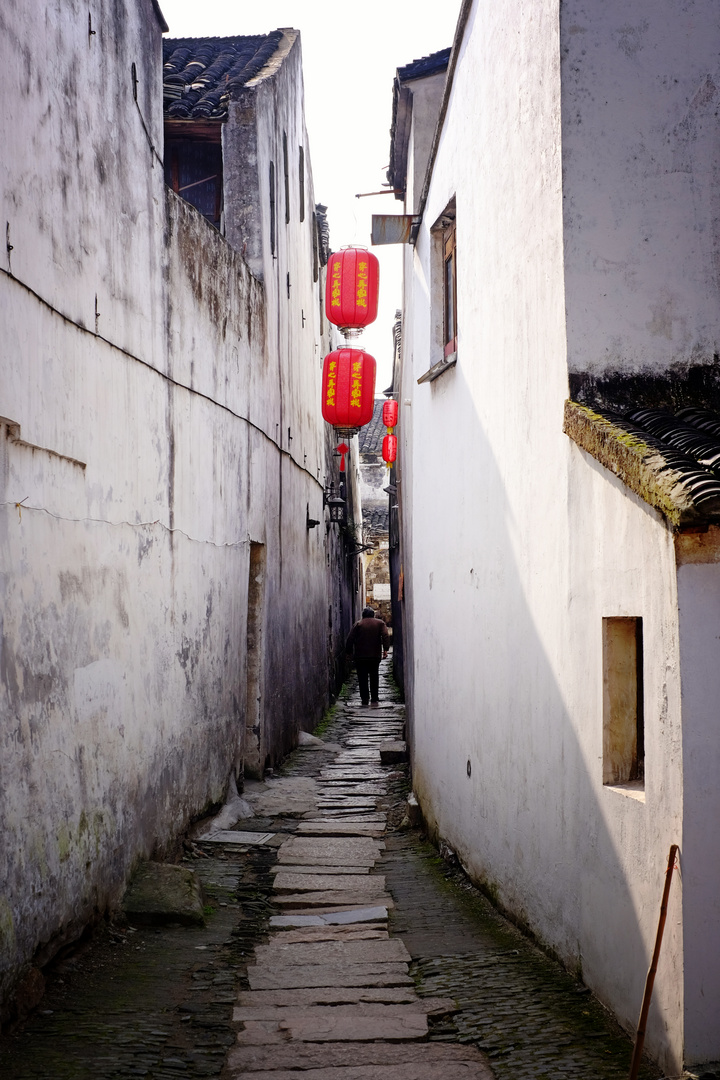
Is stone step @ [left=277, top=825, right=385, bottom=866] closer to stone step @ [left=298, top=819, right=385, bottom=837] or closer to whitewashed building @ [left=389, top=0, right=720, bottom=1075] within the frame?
stone step @ [left=298, top=819, right=385, bottom=837]

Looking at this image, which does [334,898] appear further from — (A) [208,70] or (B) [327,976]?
(A) [208,70]

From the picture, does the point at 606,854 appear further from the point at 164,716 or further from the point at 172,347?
the point at 172,347

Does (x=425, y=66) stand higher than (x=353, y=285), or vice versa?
(x=425, y=66)

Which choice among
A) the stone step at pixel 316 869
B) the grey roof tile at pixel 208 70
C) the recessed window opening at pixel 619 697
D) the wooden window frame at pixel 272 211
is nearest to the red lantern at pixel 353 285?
the wooden window frame at pixel 272 211

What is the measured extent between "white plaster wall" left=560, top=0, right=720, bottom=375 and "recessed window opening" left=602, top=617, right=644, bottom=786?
1379 mm

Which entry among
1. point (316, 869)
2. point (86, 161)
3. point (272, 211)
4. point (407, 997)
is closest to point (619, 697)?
point (407, 997)

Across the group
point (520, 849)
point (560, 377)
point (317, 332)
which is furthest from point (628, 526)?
point (317, 332)

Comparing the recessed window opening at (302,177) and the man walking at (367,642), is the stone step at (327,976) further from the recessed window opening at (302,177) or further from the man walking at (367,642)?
the recessed window opening at (302,177)

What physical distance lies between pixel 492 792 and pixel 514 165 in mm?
4080

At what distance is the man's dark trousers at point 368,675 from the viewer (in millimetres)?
18969

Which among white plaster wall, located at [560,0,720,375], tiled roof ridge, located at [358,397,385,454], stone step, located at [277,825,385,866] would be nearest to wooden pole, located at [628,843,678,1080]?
white plaster wall, located at [560,0,720,375]

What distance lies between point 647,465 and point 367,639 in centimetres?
1463

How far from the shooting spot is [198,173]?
11.5 meters

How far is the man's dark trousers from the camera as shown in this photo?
19.0 m
